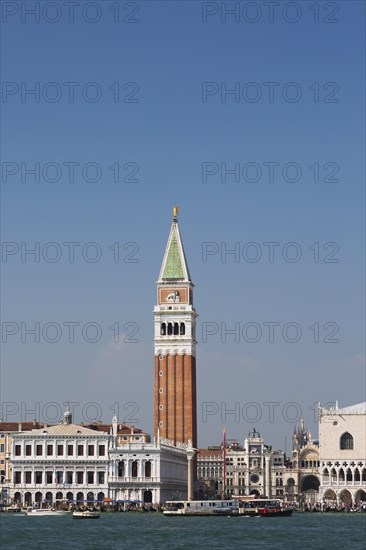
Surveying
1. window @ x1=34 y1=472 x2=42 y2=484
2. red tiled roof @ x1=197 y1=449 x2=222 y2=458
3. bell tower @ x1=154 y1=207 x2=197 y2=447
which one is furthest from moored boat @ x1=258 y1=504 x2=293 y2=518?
red tiled roof @ x1=197 y1=449 x2=222 y2=458

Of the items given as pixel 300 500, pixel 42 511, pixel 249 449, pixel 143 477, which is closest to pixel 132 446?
pixel 143 477

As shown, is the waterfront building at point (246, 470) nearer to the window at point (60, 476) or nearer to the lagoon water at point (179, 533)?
the window at point (60, 476)

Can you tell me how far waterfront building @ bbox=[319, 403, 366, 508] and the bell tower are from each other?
14.4 metres

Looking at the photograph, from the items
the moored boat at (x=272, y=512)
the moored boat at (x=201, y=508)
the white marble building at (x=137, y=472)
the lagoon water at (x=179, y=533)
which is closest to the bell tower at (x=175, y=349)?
the white marble building at (x=137, y=472)

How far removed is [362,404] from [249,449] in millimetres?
35455

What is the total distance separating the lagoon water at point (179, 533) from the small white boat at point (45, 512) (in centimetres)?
402

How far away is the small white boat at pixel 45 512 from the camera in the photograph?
109500mm

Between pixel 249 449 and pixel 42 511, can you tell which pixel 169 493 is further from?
pixel 249 449

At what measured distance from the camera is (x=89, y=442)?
122 metres

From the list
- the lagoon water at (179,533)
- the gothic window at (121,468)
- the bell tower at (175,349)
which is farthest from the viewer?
the bell tower at (175,349)

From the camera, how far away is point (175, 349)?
137500mm

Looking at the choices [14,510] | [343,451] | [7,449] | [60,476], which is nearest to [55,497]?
[60,476]

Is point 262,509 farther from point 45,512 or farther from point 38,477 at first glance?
point 38,477

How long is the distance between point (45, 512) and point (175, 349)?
31.7 m
